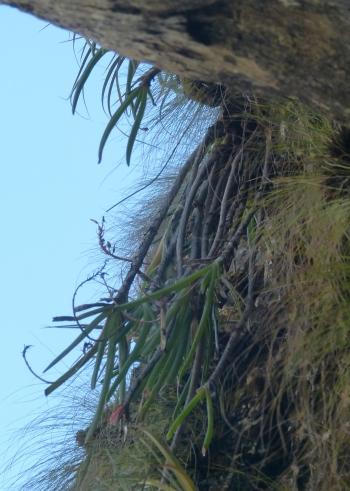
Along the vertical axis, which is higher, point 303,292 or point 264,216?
point 264,216

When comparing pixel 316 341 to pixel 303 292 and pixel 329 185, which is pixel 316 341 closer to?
pixel 303 292

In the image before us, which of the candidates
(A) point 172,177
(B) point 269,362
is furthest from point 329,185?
(A) point 172,177

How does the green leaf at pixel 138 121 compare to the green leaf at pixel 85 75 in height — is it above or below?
below

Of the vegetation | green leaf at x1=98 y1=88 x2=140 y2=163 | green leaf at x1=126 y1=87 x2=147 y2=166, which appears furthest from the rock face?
green leaf at x1=126 y1=87 x2=147 y2=166

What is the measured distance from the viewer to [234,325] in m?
2.47

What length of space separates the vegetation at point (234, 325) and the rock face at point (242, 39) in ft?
1.98

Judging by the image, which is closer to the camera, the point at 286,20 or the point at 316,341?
the point at 286,20

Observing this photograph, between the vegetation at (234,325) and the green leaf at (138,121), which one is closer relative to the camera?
the vegetation at (234,325)

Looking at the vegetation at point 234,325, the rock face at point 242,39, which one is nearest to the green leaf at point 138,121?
the vegetation at point 234,325

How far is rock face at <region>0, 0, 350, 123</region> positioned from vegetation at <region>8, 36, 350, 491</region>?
1.98 feet

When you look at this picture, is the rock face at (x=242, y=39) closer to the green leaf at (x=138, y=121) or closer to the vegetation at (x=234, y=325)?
the vegetation at (x=234, y=325)

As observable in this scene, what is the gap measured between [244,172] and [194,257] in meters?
0.29

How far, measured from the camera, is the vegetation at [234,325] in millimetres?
2039

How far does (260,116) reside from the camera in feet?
8.43
